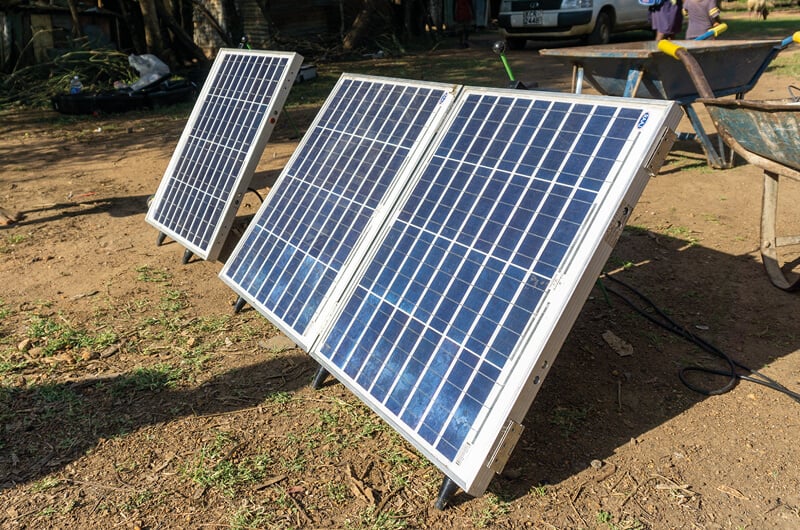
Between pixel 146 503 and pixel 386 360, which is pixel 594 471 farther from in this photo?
pixel 146 503

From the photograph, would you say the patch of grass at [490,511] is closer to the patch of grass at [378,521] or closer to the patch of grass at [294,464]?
the patch of grass at [378,521]

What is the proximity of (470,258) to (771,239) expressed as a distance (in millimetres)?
3108

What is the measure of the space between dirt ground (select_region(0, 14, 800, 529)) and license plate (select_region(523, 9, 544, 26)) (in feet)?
40.9

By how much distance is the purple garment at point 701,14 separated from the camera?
10227 mm

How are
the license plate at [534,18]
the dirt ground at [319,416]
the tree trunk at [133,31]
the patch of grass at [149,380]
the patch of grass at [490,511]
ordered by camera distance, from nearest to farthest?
the patch of grass at [490,511], the dirt ground at [319,416], the patch of grass at [149,380], the tree trunk at [133,31], the license plate at [534,18]

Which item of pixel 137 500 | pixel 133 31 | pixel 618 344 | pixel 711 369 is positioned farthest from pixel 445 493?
pixel 133 31

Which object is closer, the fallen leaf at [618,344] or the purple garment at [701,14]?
the fallen leaf at [618,344]

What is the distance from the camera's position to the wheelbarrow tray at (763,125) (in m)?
4.62

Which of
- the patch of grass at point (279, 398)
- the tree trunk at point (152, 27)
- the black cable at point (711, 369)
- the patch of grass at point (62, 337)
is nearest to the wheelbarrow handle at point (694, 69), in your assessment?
the black cable at point (711, 369)

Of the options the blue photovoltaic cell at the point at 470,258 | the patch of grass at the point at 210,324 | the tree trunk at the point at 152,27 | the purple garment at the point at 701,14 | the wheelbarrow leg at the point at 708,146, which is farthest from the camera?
the tree trunk at the point at 152,27

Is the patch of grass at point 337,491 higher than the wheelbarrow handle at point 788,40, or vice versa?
the wheelbarrow handle at point 788,40

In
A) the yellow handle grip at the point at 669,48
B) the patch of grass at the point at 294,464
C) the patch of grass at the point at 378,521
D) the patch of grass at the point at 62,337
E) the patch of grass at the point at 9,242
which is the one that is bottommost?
the patch of grass at the point at 9,242

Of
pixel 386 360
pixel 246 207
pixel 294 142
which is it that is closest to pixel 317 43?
pixel 294 142

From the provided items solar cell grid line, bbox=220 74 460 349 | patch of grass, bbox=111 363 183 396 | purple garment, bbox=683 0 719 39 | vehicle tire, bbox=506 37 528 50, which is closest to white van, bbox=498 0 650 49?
vehicle tire, bbox=506 37 528 50
